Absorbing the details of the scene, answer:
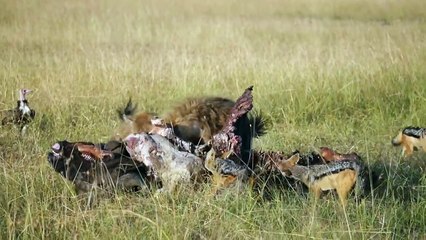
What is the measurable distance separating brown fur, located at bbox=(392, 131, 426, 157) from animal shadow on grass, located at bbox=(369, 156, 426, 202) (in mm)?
147

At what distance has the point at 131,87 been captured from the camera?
706 cm

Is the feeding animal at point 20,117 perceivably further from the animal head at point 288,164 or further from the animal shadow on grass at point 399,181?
the animal shadow on grass at point 399,181

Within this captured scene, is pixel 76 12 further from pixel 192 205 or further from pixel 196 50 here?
pixel 192 205

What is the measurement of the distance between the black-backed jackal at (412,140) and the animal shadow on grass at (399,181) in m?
0.15

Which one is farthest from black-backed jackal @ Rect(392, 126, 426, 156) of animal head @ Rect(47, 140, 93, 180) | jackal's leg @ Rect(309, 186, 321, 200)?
animal head @ Rect(47, 140, 93, 180)

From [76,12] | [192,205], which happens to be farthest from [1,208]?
[76,12]

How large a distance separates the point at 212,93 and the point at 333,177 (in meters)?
3.38

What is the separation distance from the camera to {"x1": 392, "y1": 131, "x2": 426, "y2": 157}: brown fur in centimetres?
470

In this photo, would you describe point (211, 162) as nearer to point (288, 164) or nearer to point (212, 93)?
point (288, 164)

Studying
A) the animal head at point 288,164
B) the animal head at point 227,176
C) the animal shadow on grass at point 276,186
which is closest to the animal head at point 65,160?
the animal head at point 227,176

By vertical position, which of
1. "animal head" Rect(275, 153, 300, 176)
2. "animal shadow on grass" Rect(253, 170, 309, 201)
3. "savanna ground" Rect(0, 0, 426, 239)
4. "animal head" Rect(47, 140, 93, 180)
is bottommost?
"savanna ground" Rect(0, 0, 426, 239)

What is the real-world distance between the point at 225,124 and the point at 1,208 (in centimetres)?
131

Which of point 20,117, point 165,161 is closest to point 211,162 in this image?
point 165,161

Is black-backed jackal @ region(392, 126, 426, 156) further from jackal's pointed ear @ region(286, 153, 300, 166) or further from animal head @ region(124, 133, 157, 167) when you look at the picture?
animal head @ region(124, 133, 157, 167)
